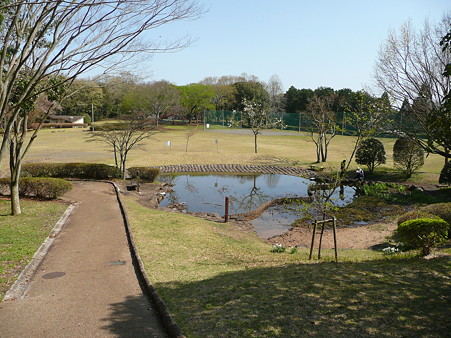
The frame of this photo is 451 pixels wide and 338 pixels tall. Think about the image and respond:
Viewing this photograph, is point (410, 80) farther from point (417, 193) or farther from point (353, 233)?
point (353, 233)

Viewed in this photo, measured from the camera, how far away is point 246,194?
20.6 meters

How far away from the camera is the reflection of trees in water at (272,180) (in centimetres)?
2349

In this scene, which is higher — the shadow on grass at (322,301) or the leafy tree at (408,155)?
the leafy tree at (408,155)

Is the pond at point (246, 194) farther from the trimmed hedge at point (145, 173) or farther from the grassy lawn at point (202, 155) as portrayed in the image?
the grassy lawn at point (202, 155)

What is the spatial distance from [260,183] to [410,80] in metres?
10.6

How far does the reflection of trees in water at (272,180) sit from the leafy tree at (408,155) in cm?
786

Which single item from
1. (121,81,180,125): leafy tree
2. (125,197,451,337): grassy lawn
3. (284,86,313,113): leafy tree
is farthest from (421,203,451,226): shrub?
(284,86,313,113): leafy tree

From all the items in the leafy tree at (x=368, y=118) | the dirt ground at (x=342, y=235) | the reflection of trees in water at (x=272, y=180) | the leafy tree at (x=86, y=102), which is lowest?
the dirt ground at (x=342, y=235)

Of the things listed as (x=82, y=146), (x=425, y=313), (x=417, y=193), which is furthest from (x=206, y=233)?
(x=82, y=146)

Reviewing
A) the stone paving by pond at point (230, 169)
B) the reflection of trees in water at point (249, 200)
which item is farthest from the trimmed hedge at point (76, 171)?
the reflection of trees in water at point (249, 200)

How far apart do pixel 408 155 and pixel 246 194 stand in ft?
35.6

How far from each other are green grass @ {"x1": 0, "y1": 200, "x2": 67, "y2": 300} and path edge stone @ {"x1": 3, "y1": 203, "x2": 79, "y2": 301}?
0.09 metres

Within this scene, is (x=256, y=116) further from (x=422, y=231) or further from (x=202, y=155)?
(x=422, y=231)

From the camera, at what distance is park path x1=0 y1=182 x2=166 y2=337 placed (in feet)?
17.7
